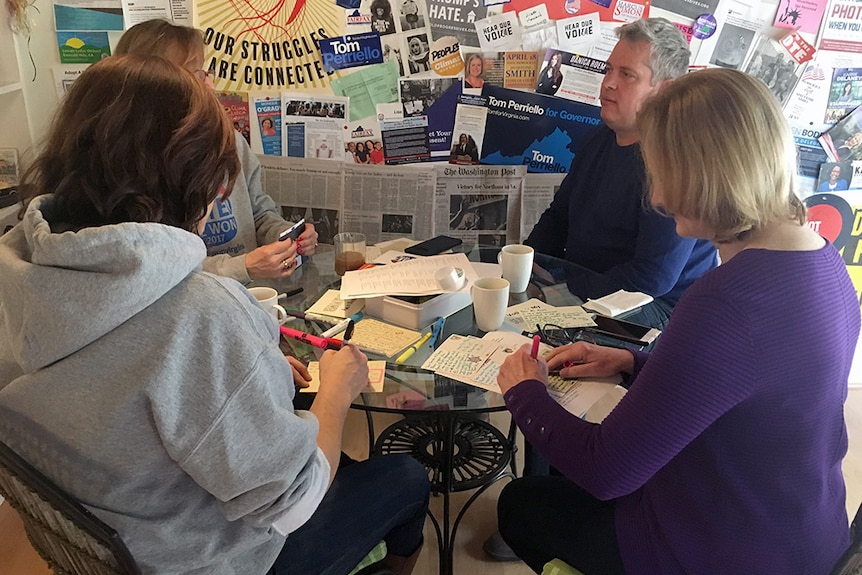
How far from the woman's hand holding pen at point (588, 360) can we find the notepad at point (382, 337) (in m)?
0.29

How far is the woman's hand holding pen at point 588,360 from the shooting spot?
1.27m

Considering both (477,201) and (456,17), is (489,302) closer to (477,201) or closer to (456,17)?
Answer: (477,201)

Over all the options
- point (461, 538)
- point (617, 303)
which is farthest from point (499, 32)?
point (461, 538)

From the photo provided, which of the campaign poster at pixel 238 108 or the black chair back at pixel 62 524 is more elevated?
the campaign poster at pixel 238 108

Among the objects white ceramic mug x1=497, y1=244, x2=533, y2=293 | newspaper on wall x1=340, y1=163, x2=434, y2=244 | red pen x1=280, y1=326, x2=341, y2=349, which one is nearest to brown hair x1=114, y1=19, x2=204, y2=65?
newspaper on wall x1=340, y1=163, x2=434, y2=244

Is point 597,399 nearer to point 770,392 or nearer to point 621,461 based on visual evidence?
point 621,461

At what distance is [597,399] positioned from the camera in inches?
47.9

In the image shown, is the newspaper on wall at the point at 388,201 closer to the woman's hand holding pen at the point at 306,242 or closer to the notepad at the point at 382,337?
the woman's hand holding pen at the point at 306,242

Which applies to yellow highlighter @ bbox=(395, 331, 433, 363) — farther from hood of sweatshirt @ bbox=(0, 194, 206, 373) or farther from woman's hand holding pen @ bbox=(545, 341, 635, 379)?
hood of sweatshirt @ bbox=(0, 194, 206, 373)

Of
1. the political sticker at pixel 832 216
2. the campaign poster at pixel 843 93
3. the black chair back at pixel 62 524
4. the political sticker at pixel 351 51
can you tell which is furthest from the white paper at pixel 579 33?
the black chair back at pixel 62 524

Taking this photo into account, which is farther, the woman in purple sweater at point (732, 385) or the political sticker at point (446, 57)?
the political sticker at point (446, 57)

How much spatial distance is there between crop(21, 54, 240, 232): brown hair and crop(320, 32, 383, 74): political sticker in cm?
149

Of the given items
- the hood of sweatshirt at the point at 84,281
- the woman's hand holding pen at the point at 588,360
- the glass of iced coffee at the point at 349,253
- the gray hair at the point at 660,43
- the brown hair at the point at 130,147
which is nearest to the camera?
the hood of sweatshirt at the point at 84,281

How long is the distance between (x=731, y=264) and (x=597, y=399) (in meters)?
0.36
